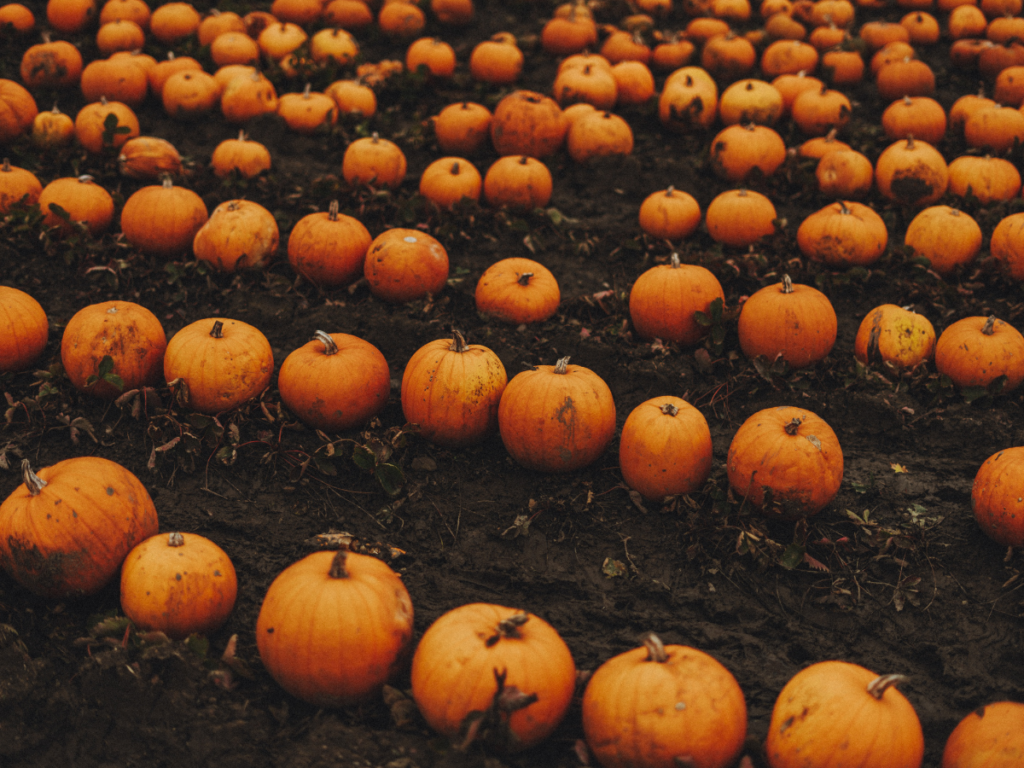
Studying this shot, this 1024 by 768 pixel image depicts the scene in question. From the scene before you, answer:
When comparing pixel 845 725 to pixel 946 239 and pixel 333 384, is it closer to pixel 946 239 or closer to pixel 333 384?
pixel 333 384

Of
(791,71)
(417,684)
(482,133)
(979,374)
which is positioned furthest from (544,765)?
(791,71)

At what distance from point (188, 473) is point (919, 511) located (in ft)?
14.5

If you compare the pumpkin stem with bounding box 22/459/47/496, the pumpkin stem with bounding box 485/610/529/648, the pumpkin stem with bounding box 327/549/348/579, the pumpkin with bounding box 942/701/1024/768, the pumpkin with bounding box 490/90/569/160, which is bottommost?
the pumpkin with bounding box 942/701/1024/768

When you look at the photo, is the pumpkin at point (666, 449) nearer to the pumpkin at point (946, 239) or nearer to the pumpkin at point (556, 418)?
the pumpkin at point (556, 418)

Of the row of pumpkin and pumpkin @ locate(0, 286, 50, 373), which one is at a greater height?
pumpkin @ locate(0, 286, 50, 373)

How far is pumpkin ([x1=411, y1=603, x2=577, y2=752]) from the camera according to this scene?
3.07m

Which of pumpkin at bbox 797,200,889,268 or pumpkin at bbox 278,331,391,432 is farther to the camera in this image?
pumpkin at bbox 797,200,889,268

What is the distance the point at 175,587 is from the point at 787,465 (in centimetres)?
320

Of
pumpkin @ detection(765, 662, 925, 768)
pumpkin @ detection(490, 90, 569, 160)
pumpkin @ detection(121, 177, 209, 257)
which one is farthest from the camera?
pumpkin @ detection(490, 90, 569, 160)

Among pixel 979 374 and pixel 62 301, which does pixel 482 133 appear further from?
pixel 979 374

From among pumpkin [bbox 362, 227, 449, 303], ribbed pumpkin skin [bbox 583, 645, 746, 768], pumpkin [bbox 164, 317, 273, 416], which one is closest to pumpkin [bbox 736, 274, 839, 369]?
pumpkin [bbox 362, 227, 449, 303]

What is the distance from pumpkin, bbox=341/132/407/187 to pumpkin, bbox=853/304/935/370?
450 cm

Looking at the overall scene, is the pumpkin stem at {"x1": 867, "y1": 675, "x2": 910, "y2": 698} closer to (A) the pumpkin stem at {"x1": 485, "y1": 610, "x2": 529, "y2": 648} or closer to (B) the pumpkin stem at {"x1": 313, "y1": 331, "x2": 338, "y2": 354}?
(A) the pumpkin stem at {"x1": 485, "y1": 610, "x2": 529, "y2": 648}

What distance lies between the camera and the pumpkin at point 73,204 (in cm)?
638
